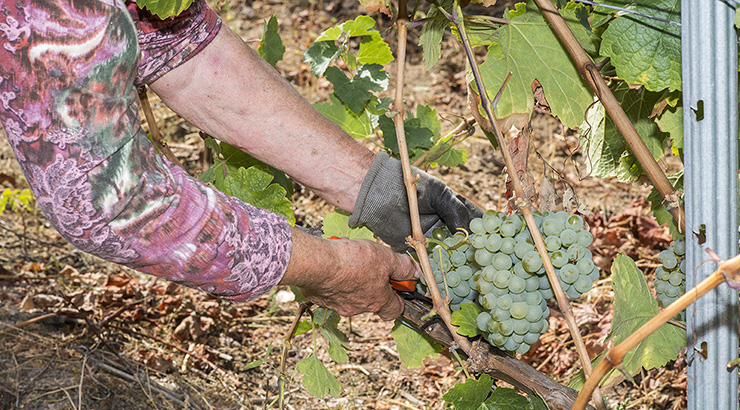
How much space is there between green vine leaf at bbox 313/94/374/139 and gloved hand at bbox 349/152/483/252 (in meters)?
0.30

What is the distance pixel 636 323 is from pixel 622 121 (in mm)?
367

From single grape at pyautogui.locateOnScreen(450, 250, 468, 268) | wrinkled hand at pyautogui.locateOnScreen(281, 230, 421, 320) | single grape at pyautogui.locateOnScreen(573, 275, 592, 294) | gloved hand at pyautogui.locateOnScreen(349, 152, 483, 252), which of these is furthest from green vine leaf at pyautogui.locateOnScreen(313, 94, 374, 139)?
single grape at pyautogui.locateOnScreen(573, 275, 592, 294)

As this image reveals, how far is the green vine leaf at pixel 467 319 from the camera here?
1260 mm

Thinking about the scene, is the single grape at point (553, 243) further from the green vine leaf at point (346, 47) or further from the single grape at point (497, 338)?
the green vine leaf at point (346, 47)

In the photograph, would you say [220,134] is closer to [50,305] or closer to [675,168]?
[50,305]

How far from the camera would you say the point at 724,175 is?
37.1 inches

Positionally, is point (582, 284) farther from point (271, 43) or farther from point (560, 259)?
point (271, 43)

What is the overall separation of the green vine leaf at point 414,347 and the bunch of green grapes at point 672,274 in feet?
1.86

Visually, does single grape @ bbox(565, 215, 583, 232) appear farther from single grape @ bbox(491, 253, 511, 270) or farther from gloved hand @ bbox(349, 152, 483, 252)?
gloved hand @ bbox(349, 152, 483, 252)

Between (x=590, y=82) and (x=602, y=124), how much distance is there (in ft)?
1.21

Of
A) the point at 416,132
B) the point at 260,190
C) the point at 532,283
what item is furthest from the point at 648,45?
the point at 260,190

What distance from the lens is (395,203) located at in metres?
1.65

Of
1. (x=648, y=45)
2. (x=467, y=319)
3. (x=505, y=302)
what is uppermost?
(x=648, y=45)

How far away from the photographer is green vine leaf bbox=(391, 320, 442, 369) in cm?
164
